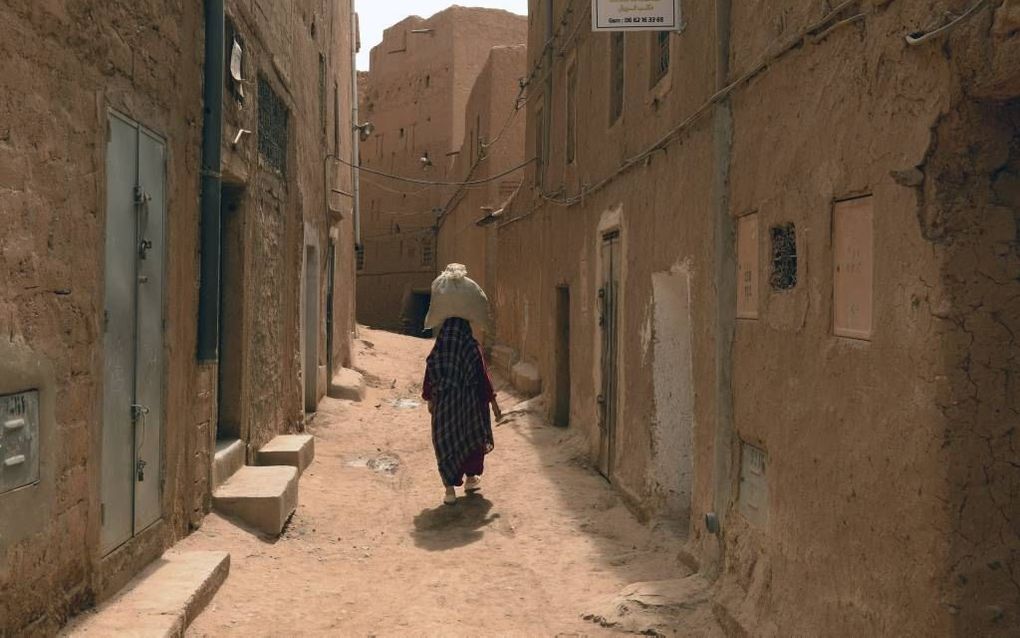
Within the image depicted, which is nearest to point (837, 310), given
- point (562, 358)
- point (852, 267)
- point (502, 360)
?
point (852, 267)

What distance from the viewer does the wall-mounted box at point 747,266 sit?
13.9ft

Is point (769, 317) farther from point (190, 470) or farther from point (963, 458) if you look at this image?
point (190, 470)

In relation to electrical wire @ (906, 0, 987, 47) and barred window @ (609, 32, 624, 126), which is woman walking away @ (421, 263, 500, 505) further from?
electrical wire @ (906, 0, 987, 47)

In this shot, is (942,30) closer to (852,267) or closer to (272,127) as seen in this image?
(852,267)

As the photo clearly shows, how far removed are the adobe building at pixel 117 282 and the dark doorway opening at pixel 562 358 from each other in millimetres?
3651

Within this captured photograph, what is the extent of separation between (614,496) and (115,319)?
4204 millimetres

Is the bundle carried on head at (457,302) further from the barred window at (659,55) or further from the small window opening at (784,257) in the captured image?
the small window opening at (784,257)

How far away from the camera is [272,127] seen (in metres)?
7.99

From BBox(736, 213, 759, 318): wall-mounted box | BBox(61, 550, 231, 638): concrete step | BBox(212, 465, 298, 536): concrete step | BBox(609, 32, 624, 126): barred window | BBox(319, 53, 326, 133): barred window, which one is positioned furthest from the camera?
BBox(319, 53, 326, 133): barred window

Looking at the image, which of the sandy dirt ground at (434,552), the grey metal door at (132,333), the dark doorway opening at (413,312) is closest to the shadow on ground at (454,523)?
the sandy dirt ground at (434,552)

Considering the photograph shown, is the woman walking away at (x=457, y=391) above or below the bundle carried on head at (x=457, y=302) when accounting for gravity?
below

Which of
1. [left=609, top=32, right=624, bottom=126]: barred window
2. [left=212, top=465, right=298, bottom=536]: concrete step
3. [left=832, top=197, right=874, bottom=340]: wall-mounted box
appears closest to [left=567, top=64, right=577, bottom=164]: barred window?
[left=609, top=32, right=624, bottom=126]: barred window

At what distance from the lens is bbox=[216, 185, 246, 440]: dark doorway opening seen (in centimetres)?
668

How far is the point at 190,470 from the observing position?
5301 mm
